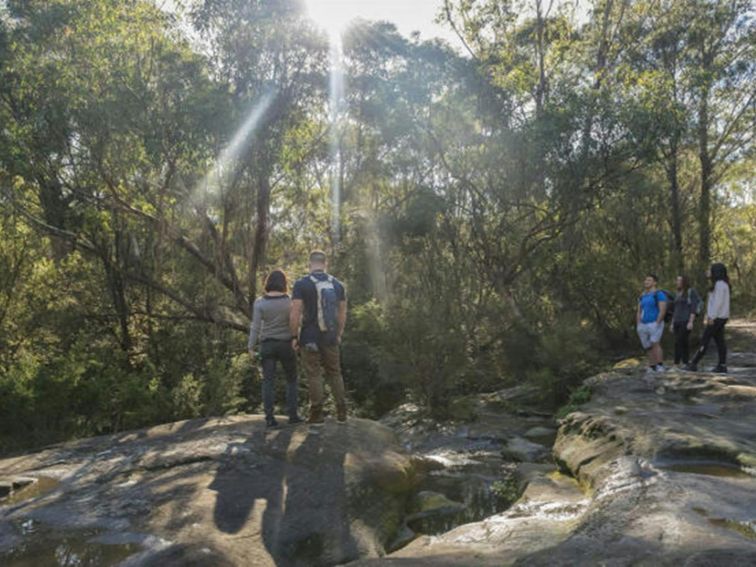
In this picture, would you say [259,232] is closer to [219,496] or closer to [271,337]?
[271,337]

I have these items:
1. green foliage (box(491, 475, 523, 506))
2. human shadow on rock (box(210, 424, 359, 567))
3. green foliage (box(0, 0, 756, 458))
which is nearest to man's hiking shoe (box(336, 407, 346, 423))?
human shadow on rock (box(210, 424, 359, 567))

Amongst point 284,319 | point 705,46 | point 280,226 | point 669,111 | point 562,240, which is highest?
point 705,46

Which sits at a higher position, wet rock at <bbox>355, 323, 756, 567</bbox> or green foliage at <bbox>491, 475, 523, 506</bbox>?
wet rock at <bbox>355, 323, 756, 567</bbox>

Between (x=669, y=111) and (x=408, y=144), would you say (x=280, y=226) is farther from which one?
(x=669, y=111)

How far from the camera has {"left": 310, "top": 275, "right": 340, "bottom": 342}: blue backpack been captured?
7.25 metres

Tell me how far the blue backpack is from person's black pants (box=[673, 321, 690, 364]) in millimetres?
7916

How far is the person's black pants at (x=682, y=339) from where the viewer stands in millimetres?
11867

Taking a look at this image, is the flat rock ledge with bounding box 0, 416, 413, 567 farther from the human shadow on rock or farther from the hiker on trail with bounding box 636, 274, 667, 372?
the hiker on trail with bounding box 636, 274, 667, 372

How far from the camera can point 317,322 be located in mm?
7301

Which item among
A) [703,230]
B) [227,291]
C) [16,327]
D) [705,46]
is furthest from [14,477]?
[705,46]

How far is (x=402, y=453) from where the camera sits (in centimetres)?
704

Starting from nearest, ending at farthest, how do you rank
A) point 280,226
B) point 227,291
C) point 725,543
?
1. point 725,543
2. point 227,291
3. point 280,226

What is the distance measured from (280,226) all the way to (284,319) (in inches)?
622

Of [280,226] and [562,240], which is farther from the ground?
[280,226]
